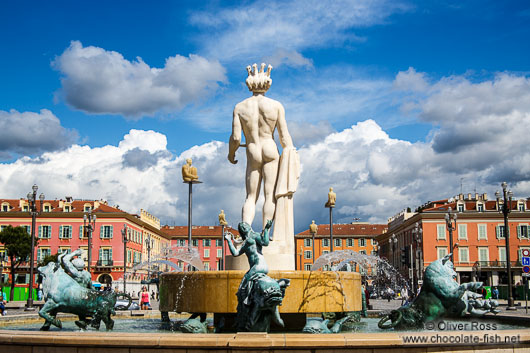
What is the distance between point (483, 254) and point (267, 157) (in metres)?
63.4

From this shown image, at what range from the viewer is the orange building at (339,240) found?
4109 inches

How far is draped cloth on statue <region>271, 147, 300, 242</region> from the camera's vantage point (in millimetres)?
12055

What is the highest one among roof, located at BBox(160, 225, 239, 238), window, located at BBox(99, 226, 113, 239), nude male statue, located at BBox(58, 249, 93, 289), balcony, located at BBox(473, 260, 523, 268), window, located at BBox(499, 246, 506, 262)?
roof, located at BBox(160, 225, 239, 238)

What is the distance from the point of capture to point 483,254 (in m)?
69.4

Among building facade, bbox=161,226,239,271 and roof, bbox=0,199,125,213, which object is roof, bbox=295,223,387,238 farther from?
roof, bbox=0,199,125,213

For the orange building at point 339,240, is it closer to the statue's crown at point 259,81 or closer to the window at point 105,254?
the window at point 105,254

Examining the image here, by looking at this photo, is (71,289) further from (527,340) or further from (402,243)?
(402,243)

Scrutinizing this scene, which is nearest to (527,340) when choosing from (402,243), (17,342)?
(17,342)

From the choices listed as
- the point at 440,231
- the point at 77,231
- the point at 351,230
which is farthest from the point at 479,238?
the point at 77,231

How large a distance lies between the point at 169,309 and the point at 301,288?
2.52 meters

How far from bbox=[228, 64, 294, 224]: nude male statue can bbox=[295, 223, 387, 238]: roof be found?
9294 centimetres

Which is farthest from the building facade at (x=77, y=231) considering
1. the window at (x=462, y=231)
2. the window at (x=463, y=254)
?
the window at (x=462, y=231)

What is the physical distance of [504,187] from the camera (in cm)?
2864

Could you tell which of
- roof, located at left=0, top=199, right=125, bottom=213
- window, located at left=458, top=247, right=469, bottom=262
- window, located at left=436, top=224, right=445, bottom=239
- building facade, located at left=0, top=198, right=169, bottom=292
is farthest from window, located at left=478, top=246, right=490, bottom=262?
roof, located at left=0, top=199, right=125, bottom=213
